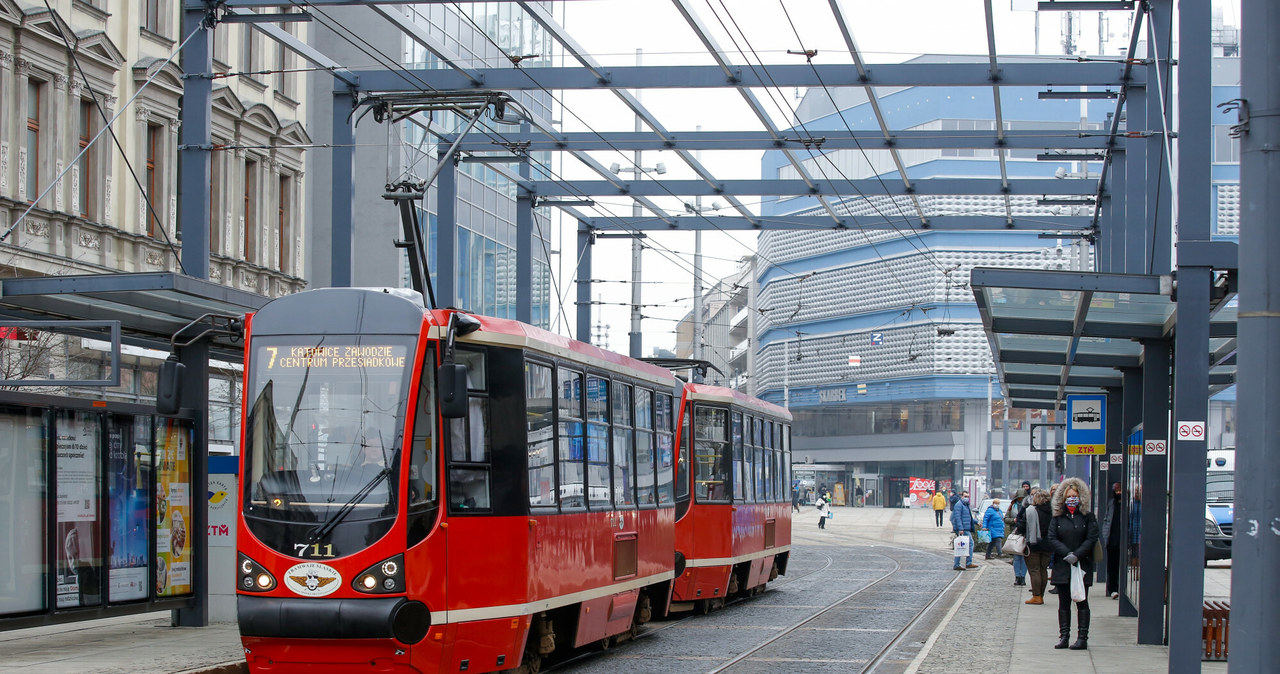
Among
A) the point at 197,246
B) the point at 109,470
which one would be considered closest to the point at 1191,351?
the point at 109,470

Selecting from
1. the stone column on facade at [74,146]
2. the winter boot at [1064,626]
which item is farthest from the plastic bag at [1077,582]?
the stone column on facade at [74,146]

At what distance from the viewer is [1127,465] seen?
→ 1762 cm

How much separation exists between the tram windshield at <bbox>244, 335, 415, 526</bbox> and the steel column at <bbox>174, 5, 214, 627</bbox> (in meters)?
4.40

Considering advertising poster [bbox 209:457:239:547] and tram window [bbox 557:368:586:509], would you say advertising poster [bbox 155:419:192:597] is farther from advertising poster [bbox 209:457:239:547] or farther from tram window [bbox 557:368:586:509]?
tram window [bbox 557:368:586:509]

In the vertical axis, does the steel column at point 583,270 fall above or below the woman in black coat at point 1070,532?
above

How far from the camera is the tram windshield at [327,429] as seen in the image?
34.3 ft

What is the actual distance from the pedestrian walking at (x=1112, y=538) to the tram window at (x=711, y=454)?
198 inches

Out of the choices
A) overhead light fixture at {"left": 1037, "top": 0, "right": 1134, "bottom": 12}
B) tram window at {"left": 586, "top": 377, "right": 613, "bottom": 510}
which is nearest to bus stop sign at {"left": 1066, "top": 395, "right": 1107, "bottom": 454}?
overhead light fixture at {"left": 1037, "top": 0, "right": 1134, "bottom": 12}

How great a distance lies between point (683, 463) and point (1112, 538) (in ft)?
20.2

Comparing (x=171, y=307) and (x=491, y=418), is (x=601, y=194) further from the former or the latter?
(x=491, y=418)

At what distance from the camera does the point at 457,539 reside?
35.5ft

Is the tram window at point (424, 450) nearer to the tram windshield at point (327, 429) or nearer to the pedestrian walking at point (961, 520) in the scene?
the tram windshield at point (327, 429)

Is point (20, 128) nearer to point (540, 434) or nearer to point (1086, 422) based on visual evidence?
point (540, 434)

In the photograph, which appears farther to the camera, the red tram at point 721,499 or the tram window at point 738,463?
the tram window at point 738,463
